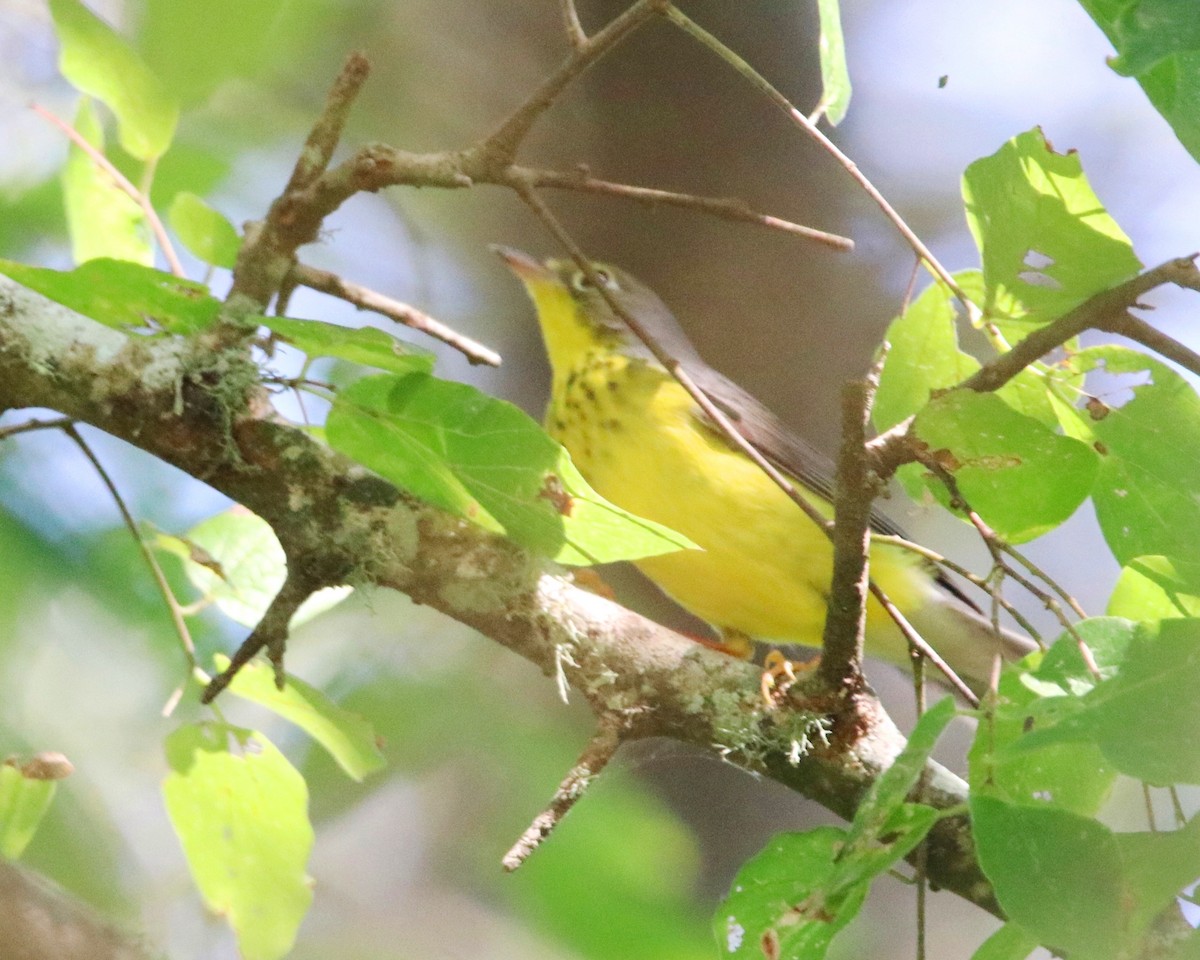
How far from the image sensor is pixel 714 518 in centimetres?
177

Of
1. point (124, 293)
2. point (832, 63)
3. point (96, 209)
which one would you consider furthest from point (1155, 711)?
point (96, 209)

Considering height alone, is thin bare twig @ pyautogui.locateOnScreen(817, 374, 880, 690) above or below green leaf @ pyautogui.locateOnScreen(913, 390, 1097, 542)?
below

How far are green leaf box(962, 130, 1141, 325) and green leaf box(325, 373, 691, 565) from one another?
1.26ft

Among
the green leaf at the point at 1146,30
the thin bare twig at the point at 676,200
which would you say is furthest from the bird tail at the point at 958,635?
the green leaf at the point at 1146,30

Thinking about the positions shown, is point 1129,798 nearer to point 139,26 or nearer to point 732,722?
point 732,722

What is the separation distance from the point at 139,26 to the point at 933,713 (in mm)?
1473

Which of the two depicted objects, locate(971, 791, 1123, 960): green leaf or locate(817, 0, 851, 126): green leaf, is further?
locate(817, 0, 851, 126): green leaf

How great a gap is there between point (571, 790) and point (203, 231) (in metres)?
0.86

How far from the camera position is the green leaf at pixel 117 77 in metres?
1.33

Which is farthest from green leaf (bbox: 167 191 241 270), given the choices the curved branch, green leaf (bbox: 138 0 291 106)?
the curved branch

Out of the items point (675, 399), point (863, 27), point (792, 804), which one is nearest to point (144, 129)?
point (675, 399)

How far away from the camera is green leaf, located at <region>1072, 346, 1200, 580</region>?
38.7 inches

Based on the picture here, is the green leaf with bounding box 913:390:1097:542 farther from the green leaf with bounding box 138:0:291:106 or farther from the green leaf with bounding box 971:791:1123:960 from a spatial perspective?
the green leaf with bounding box 138:0:291:106

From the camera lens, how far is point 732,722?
3.95ft
